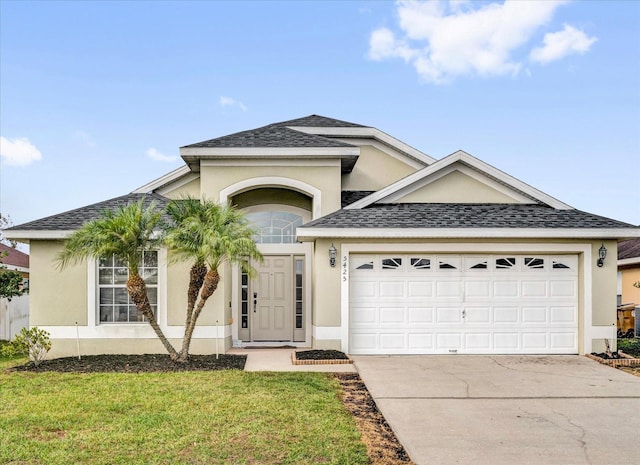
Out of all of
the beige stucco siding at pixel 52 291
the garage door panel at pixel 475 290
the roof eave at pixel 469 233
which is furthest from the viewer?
the garage door panel at pixel 475 290

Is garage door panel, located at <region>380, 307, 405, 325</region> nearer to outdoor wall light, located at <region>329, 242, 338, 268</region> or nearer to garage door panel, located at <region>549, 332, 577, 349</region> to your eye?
outdoor wall light, located at <region>329, 242, 338, 268</region>

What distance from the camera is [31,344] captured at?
10.5m

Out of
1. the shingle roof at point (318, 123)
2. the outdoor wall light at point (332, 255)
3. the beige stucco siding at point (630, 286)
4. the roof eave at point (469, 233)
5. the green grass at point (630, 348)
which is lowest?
the green grass at point (630, 348)

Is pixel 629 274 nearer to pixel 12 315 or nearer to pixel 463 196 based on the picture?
pixel 463 196

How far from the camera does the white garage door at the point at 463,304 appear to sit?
1118cm

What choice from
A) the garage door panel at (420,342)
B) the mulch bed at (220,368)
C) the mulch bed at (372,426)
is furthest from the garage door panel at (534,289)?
the mulch bed at (372,426)

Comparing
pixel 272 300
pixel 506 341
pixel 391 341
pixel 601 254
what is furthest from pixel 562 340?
pixel 272 300

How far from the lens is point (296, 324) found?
1298 cm

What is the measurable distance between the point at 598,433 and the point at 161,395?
5796 mm

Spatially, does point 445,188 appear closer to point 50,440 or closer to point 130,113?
point 50,440

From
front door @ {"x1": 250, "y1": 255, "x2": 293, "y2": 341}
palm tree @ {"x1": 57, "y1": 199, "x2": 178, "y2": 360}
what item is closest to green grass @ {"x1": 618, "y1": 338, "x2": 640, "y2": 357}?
front door @ {"x1": 250, "y1": 255, "x2": 293, "y2": 341}

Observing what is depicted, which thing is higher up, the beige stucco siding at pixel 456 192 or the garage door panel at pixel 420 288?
the beige stucco siding at pixel 456 192

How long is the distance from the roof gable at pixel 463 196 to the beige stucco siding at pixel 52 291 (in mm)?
6377

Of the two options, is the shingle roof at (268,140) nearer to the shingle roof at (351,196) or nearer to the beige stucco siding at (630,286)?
the shingle roof at (351,196)
